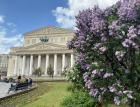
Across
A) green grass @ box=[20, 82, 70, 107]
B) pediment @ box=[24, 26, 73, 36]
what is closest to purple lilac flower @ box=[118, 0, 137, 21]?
green grass @ box=[20, 82, 70, 107]

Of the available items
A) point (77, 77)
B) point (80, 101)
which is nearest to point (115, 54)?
point (77, 77)

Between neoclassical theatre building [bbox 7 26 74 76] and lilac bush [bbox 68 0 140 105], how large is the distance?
313ft

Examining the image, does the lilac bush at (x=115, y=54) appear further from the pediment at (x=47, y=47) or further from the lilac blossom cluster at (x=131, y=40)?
the pediment at (x=47, y=47)

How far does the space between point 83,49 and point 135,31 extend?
2.80 m

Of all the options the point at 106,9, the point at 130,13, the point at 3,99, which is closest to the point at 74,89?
the point at 3,99

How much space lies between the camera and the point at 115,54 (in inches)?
424

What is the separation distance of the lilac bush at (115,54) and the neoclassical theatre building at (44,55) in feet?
313

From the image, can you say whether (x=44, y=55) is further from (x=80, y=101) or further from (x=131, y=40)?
(x=131, y=40)

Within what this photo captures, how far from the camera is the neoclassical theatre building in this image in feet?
376

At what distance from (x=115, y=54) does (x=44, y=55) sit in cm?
10888

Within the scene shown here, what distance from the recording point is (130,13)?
36.1 feet

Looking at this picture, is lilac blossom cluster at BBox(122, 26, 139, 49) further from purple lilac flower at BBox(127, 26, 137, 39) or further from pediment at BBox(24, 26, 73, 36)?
pediment at BBox(24, 26, 73, 36)

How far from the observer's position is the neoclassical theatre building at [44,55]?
4510 inches

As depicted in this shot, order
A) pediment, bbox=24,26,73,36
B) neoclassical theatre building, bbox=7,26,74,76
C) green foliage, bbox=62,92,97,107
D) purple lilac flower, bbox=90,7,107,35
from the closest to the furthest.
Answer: purple lilac flower, bbox=90,7,107,35 → green foliage, bbox=62,92,97,107 → neoclassical theatre building, bbox=7,26,74,76 → pediment, bbox=24,26,73,36
